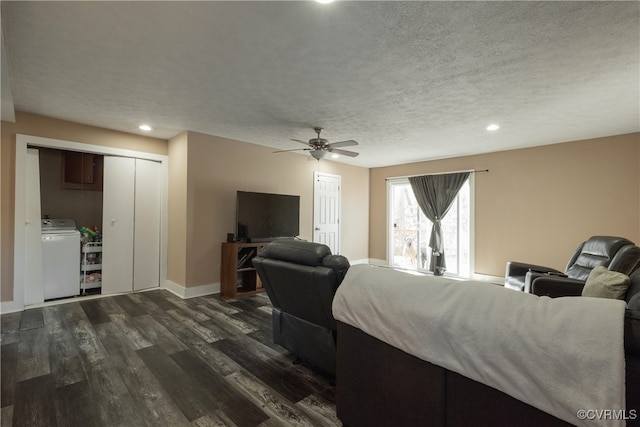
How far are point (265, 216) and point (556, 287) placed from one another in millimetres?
3817

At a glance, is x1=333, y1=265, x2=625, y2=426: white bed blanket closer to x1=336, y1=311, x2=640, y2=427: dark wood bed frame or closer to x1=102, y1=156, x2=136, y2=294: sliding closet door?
x1=336, y1=311, x2=640, y2=427: dark wood bed frame

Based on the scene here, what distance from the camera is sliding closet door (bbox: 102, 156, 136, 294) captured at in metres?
4.00

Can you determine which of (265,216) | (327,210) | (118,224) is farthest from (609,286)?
(118,224)

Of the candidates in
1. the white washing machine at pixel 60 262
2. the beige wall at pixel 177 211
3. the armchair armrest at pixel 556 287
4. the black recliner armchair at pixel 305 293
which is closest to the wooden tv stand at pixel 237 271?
the beige wall at pixel 177 211

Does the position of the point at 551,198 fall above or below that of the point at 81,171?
below

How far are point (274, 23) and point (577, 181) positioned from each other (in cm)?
502

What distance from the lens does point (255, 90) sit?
2.68 meters

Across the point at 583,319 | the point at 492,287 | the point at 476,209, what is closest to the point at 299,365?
the point at 492,287

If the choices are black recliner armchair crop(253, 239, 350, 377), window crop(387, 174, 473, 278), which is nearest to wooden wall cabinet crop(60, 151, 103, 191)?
black recliner armchair crop(253, 239, 350, 377)

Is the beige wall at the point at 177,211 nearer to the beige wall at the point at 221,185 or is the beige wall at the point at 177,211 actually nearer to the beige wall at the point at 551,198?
the beige wall at the point at 221,185

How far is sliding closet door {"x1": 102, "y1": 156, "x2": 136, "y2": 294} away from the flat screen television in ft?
5.30

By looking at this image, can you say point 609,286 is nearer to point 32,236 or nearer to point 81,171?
point 32,236

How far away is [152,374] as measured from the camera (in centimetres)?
207

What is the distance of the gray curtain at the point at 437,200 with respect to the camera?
553 cm
